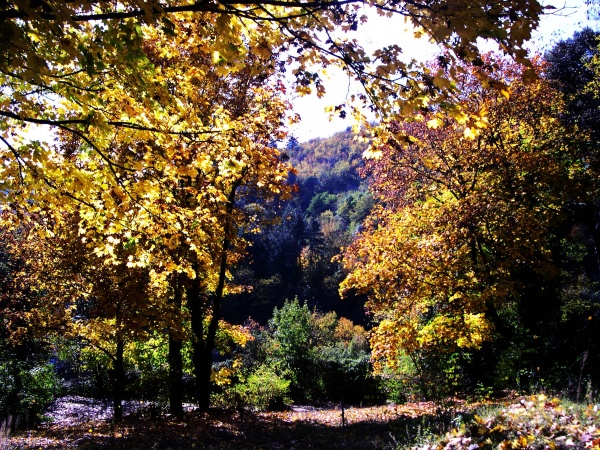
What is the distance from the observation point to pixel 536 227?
33.7 ft

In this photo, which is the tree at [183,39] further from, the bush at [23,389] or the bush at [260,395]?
the bush at [260,395]

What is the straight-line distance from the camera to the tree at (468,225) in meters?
10.2

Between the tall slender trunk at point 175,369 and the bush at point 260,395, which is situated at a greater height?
the tall slender trunk at point 175,369

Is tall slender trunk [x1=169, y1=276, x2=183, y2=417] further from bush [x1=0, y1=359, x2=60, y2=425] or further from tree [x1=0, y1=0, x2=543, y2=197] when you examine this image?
tree [x1=0, y1=0, x2=543, y2=197]

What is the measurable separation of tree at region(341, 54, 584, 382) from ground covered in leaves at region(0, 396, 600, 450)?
2.49m

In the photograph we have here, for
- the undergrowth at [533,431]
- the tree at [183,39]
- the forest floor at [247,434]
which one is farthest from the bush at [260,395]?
the tree at [183,39]

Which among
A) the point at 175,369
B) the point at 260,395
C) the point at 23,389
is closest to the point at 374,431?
the point at 175,369

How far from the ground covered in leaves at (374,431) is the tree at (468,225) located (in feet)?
8.17

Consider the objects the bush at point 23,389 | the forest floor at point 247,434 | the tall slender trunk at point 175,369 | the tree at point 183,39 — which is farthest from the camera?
the bush at point 23,389

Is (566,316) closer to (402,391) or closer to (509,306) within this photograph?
(509,306)

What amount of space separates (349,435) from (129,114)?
682cm

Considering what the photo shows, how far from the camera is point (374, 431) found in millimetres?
8062

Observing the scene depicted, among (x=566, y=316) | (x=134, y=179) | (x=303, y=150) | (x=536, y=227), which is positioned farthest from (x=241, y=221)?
(x=303, y=150)

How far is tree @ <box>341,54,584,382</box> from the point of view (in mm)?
10188
